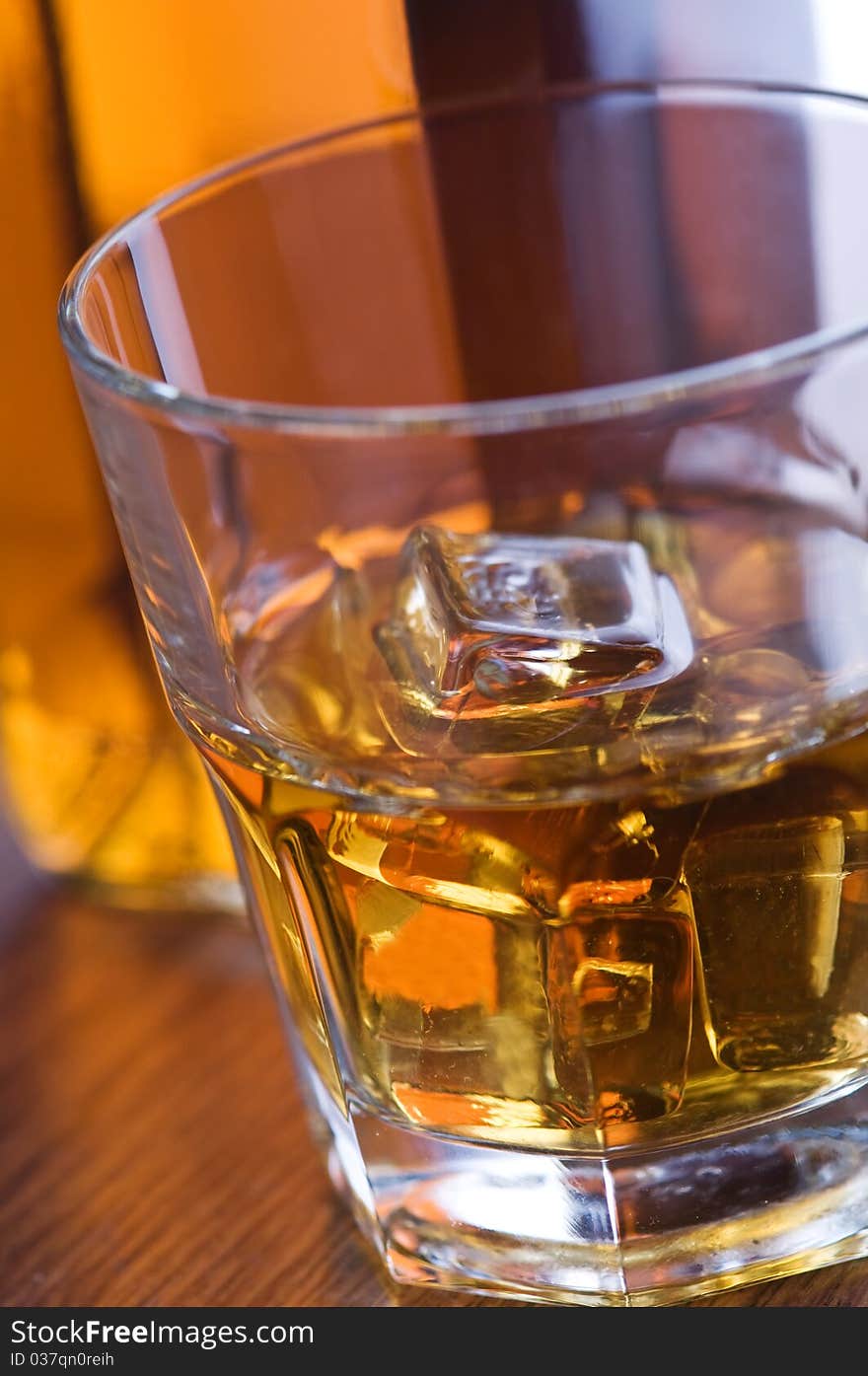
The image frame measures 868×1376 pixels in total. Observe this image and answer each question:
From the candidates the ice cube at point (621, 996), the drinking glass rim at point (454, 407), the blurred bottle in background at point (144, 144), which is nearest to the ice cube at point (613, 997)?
the ice cube at point (621, 996)

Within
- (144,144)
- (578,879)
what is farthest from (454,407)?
(144,144)

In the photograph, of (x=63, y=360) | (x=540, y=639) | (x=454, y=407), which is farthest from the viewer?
(x=63, y=360)

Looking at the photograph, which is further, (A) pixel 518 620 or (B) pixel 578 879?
(A) pixel 518 620

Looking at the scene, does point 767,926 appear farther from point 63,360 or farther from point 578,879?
point 63,360

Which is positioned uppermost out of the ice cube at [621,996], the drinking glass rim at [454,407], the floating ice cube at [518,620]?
the drinking glass rim at [454,407]

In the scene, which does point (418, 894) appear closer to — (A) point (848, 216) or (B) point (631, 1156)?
(B) point (631, 1156)

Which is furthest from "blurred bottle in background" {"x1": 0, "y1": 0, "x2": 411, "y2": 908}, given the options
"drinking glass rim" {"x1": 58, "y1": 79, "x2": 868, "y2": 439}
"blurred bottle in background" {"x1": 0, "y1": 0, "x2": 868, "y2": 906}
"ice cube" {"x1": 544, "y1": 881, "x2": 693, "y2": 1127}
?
"ice cube" {"x1": 544, "y1": 881, "x2": 693, "y2": 1127}

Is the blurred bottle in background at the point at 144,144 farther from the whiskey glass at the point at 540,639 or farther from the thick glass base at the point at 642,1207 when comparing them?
the thick glass base at the point at 642,1207
